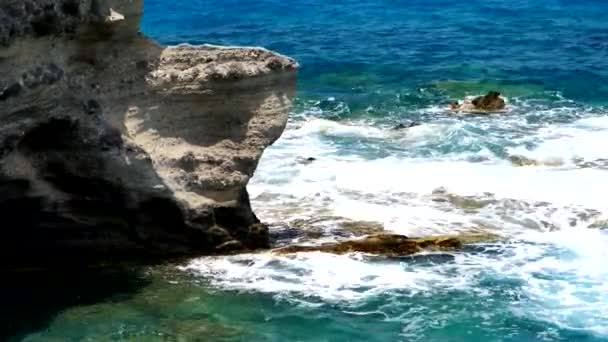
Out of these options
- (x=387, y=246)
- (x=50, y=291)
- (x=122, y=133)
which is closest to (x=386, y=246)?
(x=387, y=246)

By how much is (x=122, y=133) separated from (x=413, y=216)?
5307mm

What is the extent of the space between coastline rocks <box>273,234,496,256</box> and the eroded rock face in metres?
0.87

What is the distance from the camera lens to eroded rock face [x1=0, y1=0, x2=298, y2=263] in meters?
12.4

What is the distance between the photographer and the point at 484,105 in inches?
989

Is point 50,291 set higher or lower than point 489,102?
lower

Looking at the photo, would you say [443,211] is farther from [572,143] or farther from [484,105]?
[484,105]

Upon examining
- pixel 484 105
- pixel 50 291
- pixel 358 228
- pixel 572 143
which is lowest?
pixel 50 291

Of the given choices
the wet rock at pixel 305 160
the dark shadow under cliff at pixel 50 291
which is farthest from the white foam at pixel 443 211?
the dark shadow under cliff at pixel 50 291

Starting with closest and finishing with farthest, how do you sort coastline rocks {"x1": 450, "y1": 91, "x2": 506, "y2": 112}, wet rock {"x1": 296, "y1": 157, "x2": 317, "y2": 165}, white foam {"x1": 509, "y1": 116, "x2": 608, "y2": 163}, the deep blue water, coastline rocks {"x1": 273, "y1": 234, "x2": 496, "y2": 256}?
1. coastline rocks {"x1": 273, "y1": 234, "x2": 496, "y2": 256}
2. wet rock {"x1": 296, "y1": 157, "x2": 317, "y2": 165}
3. white foam {"x1": 509, "y1": 116, "x2": 608, "y2": 163}
4. coastline rocks {"x1": 450, "y1": 91, "x2": 506, "y2": 112}
5. the deep blue water

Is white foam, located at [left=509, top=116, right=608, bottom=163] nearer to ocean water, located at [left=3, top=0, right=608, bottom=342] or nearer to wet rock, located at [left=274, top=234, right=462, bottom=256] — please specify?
ocean water, located at [left=3, top=0, right=608, bottom=342]

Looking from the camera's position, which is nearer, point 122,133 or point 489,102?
point 122,133

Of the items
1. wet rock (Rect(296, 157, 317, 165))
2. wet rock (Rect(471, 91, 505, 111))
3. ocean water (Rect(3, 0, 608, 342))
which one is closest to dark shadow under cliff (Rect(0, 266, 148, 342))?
ocean water (Rect(3, 0, 608, 342))

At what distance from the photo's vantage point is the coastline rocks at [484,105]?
25109mm

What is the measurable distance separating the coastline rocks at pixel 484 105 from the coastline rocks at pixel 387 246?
1038 centimetres
